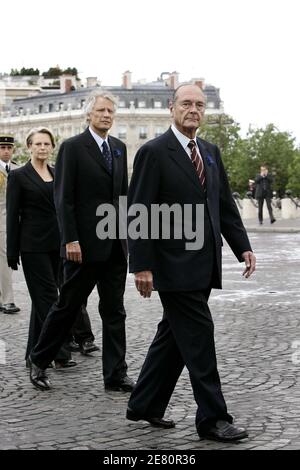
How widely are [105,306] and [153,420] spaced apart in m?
1.40

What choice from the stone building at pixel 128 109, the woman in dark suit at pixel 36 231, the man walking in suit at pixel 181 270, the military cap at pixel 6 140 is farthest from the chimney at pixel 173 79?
the man walking in suit at pixel 181 270

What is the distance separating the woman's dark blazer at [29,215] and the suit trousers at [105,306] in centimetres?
105

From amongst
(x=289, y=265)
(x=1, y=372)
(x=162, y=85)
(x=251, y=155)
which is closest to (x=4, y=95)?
(x=162, y=85)

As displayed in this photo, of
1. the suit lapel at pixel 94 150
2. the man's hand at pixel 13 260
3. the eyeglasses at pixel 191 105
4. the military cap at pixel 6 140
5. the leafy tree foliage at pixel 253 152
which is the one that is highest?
the leafy tree foliage at pixel 253 152

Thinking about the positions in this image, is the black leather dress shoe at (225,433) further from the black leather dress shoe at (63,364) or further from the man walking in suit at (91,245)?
the black leather dress shoe at (63,364)

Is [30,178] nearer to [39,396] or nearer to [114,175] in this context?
[114,175]

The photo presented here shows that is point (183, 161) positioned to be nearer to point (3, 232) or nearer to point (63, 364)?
point (63, 364)

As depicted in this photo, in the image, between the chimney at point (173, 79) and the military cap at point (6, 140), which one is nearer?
the military cap at point (6, 140)

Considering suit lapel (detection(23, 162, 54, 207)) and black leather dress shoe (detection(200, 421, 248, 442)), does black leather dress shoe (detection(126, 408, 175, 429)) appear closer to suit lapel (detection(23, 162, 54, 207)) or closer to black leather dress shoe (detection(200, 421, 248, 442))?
black leather dress shoe (detection(200, 421, 248, 442))

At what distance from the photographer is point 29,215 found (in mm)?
8562

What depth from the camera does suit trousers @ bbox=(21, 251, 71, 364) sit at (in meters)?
8.13

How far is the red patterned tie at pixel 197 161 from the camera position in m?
6.03

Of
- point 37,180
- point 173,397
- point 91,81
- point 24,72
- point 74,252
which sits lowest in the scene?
point 173,397

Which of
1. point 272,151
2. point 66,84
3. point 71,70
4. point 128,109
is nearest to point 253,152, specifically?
point 272,151
